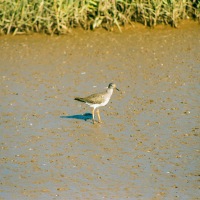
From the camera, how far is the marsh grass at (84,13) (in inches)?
611

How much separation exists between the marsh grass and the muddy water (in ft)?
0.67

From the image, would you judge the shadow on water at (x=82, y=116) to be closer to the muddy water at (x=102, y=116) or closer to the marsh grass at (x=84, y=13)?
the muddy water at (x=102, y=116)

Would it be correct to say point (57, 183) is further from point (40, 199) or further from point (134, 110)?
point (134, 110)

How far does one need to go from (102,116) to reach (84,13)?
4.50m

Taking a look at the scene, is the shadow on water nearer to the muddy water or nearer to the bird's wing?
the muddy water

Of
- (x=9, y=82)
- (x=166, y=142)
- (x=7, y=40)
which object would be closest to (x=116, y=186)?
(x=166, y=142)

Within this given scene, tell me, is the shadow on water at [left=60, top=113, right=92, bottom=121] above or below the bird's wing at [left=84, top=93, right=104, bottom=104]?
below

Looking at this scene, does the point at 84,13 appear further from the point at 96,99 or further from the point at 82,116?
the point at 96,99

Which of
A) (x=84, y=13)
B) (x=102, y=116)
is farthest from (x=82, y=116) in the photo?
(x=84, y=13)

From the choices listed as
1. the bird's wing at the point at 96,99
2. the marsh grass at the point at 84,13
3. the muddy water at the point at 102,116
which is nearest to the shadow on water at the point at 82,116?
the muddy water at the point at 102,116

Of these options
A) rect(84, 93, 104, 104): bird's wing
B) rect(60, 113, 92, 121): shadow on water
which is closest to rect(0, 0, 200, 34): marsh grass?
rect(60, 113, 92, 121): shadow on water

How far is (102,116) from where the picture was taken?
11.7 m

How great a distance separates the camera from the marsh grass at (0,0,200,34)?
15508mm

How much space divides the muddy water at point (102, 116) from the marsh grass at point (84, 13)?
0.20 meters
